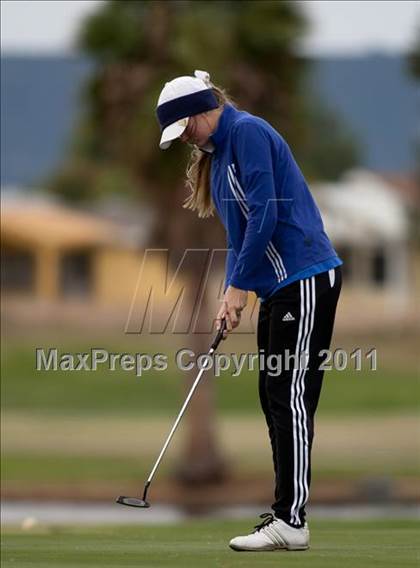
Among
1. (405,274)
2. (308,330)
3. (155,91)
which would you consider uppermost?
(405,274)

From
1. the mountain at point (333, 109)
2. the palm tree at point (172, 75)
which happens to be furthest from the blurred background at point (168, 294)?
the mountain at point (333, 109)

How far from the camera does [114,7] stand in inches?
1159

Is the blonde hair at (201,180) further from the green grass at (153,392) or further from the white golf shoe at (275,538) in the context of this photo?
the green grass at (153,392)

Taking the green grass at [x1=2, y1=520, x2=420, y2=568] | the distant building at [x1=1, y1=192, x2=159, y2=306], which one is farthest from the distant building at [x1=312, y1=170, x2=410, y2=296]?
the green grass at [x1=2, y1=520, x2=420, y2=568]

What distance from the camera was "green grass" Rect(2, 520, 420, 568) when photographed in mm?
7500

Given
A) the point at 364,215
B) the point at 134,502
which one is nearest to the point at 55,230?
the point at 364,215

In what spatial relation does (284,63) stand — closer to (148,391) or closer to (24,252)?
(148,391)

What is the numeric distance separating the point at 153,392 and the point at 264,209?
47576mm

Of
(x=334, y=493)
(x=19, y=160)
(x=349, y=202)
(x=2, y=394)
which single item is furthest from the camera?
(x=19, y=160)

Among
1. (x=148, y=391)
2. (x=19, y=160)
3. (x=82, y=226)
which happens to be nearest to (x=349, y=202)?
(x=82, y=226)

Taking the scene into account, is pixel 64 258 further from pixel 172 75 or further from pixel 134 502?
pixel 134 502

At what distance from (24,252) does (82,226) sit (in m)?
4.23

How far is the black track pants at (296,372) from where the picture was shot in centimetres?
766

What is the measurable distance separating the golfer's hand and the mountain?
325 feet
